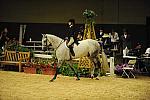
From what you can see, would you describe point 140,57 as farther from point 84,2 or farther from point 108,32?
point 84,2

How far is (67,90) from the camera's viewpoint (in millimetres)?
8961

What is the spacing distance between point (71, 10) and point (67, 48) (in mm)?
7095

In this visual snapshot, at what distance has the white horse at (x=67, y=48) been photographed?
11.0 metres

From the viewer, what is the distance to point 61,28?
1789cm

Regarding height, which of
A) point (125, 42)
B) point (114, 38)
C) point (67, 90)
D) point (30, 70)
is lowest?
point (67, 90)

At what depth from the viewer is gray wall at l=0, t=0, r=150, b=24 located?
16859 mm

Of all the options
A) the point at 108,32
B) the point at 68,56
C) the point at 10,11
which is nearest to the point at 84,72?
the point at 68,56

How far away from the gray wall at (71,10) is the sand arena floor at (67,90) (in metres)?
6.85

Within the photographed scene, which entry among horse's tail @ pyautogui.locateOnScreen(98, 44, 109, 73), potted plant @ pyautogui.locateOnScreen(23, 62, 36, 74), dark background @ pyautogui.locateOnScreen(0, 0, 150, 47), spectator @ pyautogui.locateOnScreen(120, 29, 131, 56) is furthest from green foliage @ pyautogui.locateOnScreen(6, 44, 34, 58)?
spectator @ pyautogui.locateOnScreen(120, 29, 131, 56)

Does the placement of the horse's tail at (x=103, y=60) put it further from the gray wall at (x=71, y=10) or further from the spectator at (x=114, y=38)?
the gray wall at (x=71, y=10)

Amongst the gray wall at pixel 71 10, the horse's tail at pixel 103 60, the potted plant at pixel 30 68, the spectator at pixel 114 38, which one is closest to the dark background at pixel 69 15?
the gray wall at pixel 71 10

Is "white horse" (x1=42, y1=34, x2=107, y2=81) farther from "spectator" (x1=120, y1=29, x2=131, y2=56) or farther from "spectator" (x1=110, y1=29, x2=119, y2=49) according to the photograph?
"spectator" (x1=110, y1=29, x2=119, y2=49)

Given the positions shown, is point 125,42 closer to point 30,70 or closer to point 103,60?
point 103,60

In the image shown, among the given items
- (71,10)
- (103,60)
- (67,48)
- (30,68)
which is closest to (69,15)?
(71,10)
